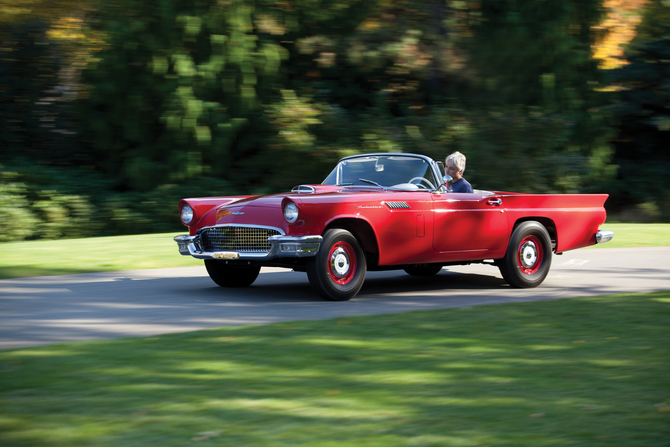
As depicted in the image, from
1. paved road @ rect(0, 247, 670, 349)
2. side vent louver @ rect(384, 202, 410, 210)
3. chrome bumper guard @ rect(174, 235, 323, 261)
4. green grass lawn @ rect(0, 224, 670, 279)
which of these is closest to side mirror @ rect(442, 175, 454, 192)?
side vent louver @ rect(384, 202, 410, 210)

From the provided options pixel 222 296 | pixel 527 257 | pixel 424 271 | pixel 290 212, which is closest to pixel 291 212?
pixel 290 212

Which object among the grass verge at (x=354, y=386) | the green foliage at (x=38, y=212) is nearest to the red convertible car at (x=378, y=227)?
the grass verge at (x=354, y=386)

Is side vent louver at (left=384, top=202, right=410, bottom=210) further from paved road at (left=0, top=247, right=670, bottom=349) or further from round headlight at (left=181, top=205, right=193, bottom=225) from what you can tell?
round headlight at (left=181, top=205, right=193, bottom=225)

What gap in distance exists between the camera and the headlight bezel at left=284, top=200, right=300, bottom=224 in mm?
7898

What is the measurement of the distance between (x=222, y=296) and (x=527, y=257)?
148 inches

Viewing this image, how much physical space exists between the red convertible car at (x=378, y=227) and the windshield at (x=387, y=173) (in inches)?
0.5

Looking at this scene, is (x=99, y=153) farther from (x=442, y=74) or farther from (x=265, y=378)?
(x=265, y=378)

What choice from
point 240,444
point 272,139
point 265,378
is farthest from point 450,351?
point 272,139

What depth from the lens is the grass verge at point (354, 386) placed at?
3.74 m

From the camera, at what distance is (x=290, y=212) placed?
7.96m

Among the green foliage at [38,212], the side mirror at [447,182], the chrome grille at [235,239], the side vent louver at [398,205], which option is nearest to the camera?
the chrome grille at [235,239]

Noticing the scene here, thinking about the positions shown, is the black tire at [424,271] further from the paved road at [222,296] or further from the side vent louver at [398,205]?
the side vent louver at [398,205]

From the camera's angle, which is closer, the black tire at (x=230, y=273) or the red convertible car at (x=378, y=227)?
the red convertible car at (x=378, y=227)

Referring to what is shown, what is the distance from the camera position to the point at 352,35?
22531mm
